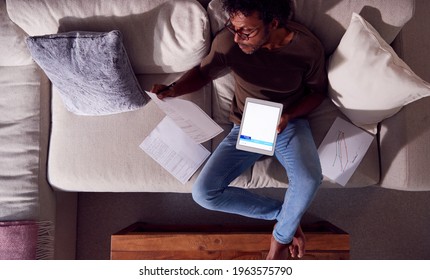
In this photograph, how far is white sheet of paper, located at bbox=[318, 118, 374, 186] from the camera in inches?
52.6

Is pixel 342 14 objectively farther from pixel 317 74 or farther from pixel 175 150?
pixel 175 150

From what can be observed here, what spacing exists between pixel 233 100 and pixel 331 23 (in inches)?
17.0

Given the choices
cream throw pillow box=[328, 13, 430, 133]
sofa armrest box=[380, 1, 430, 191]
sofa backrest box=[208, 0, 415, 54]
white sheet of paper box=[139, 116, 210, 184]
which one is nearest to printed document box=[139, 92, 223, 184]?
white sheet of paper box=[139, 116, 210, 184]

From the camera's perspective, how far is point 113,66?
1.20m

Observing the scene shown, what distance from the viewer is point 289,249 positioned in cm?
137

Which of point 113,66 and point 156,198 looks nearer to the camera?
point 113,66

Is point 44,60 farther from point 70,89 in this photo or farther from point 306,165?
point 306,165

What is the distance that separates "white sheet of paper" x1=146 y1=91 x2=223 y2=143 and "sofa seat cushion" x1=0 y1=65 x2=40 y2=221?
49 cm

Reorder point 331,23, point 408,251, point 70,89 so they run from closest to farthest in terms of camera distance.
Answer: point 331,23, point 70,89, point 408,251

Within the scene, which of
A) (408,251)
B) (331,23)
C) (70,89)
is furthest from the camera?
(408,251)

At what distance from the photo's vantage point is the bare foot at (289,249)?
1313 mm

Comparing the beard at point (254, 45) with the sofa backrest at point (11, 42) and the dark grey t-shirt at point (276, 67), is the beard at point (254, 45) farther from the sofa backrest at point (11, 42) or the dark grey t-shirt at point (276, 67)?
the sofa backrest at point (11, 42)

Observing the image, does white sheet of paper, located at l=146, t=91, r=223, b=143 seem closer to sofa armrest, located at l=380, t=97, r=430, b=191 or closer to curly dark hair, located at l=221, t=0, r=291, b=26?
curly dark hair, located at l=221, t=0, r=291, b=26
